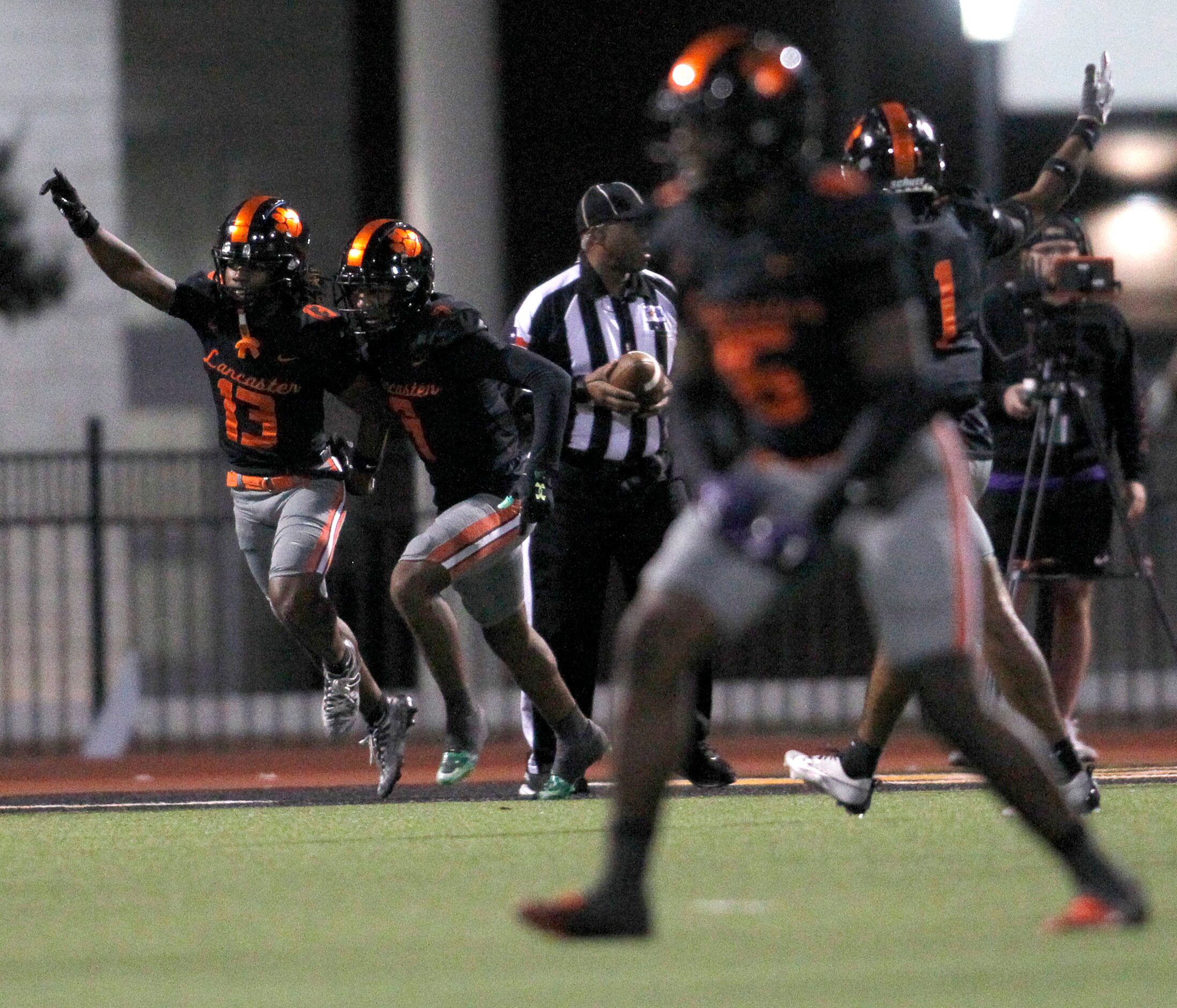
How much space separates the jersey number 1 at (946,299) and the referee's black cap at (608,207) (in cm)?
165

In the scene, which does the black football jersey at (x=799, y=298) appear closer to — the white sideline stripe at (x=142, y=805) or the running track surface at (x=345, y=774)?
the running track surface at (x=345, y=774)

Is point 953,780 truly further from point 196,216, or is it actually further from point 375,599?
point 196,216

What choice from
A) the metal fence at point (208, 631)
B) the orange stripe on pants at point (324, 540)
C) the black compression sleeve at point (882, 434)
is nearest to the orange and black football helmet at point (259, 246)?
the orange stripe on pants at point (324, 540)

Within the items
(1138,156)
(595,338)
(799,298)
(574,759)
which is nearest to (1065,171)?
(595,338)

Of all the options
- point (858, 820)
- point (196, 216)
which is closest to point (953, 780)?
point (858, 820)

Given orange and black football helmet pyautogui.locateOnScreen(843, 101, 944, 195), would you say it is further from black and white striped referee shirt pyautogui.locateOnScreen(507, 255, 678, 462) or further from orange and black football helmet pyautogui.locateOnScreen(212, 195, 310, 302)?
orange and black football helmet pyautogui.locateOnScreen(212, 195, 310, 302)

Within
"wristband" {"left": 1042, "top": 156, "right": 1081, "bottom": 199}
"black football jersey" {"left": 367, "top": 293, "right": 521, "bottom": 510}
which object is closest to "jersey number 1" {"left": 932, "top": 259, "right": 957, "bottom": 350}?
"wristband" {"left": 1042, "top": 156, "right": 1081, "bottom": 199}

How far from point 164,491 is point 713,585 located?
9941 mm

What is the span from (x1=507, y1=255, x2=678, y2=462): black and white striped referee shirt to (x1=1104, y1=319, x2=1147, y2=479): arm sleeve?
1.90m

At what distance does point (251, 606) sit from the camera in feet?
50.4

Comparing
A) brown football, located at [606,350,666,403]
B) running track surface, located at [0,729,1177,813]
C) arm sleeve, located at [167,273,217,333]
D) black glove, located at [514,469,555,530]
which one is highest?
arm sleeve, located at [167,273,217,333]

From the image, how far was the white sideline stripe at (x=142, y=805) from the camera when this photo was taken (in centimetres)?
895

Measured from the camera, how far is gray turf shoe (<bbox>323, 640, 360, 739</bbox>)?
8797 millimetres

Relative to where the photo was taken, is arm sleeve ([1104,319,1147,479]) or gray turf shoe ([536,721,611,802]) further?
arm sleeve ([1104,319,1147,479])
